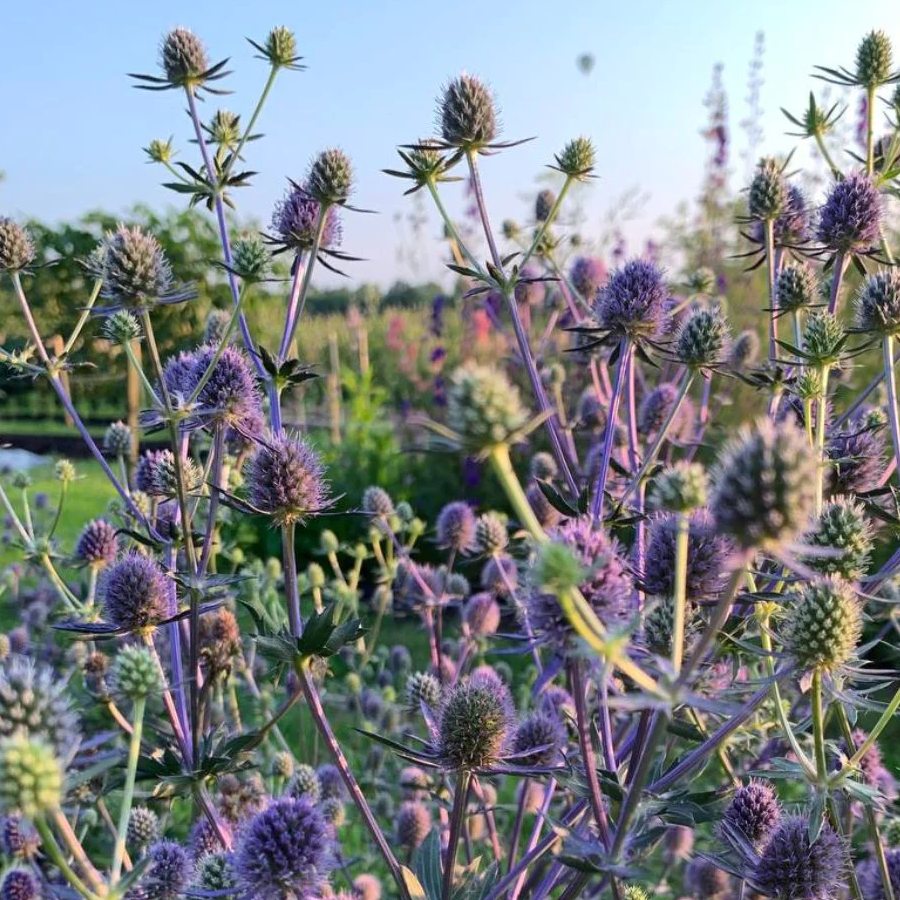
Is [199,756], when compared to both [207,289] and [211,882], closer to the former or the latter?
[211,882]

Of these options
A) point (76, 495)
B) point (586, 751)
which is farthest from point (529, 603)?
point (76, 495)

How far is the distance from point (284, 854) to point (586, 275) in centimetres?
290

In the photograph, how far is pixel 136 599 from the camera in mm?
1822

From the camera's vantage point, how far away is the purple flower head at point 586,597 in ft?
3.97

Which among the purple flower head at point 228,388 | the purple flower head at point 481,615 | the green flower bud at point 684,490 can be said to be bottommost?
the purple flower head at point 481,615

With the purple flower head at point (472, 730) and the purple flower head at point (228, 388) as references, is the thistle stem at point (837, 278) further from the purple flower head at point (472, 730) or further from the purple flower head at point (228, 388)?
the purple flower head at point (228, 388)

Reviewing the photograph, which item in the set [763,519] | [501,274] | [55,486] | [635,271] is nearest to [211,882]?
[763,519]

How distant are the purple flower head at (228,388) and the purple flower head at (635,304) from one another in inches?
32.9

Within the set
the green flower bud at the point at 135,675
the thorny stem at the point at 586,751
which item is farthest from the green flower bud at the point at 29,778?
the thorny stem at the point at 586,751

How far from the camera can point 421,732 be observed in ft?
13.3

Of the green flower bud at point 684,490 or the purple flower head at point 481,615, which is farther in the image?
the purple flower head at point 481,615

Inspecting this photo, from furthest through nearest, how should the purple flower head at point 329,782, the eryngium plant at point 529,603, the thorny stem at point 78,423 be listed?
the purple flower head at point 329,782
the thorny stem at point 78,423
the eryngium plant at point 529,603

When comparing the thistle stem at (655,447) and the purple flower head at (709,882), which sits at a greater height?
the thistle stem at (655,447)

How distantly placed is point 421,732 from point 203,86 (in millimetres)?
2895
